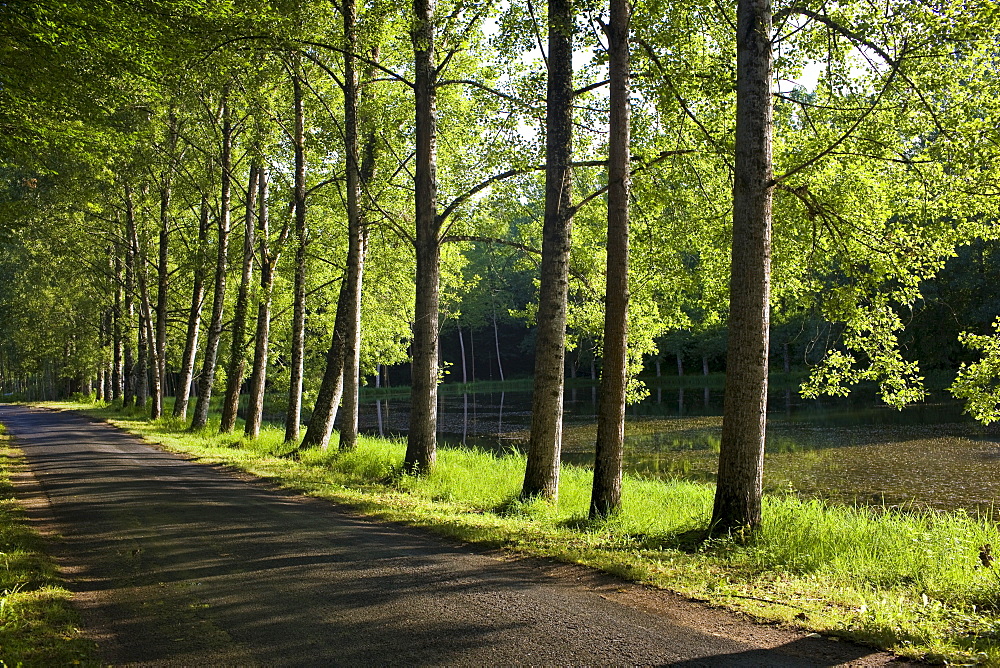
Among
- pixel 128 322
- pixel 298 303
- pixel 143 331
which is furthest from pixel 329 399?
pixel 143 331

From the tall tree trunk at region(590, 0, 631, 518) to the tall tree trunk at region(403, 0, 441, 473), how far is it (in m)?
4.67

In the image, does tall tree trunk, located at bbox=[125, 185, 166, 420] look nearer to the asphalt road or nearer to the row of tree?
the row of tree

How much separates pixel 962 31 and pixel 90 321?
49.9 m

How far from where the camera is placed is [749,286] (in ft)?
24.8

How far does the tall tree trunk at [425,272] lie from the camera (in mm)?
13125

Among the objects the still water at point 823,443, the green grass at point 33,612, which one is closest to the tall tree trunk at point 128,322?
the still water at point 823,443

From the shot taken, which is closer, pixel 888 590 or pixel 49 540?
pixel 888 590

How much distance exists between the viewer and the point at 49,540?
7.90m

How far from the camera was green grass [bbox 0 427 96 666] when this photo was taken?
15.2 ft

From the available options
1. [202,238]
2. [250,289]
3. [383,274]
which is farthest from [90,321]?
[383,274]

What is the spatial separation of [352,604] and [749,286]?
16.6 ft

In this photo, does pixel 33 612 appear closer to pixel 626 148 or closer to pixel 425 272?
pixel 626 148

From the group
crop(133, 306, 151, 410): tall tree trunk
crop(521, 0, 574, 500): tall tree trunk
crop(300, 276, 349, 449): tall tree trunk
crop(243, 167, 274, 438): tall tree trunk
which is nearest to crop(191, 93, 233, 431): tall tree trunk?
crop(243, 167, 274, 438): tall tree trunk

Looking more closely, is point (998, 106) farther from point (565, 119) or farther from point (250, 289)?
point (250, 289)
